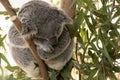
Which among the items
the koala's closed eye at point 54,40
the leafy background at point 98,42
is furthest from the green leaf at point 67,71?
the koala's closed eye at point 54,40

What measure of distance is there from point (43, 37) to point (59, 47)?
0.10 metres

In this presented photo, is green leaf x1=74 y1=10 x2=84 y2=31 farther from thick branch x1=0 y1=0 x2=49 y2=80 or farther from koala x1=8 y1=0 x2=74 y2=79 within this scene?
thick branch x1=0 y1=0 x2=49 y2=80

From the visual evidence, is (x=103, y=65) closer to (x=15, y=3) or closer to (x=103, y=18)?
(x=103, y=18)

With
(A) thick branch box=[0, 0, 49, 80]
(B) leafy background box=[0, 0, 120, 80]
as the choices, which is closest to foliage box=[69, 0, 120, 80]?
(B) leafy background box=[0, 0, 120, 80]

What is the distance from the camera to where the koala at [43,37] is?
1199mm

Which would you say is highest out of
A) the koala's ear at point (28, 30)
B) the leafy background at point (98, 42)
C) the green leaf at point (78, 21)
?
the koala's ear at point (28, 30)

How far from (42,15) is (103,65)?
0.32 m

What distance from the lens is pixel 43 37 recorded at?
47.3 inches

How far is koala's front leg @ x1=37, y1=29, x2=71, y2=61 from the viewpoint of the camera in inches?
49.0

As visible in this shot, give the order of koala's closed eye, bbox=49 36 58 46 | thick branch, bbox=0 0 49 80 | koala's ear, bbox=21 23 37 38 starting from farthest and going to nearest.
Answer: koala's closed eye, bbox=49 36 58 46
koala's ear, bbox=21 23 37 38
thick branch, bbox=0 0 49 80

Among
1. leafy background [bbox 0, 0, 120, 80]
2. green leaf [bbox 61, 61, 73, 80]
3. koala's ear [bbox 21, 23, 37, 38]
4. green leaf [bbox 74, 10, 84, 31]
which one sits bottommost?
green leaf [bbox 61, 61, 73, 80]

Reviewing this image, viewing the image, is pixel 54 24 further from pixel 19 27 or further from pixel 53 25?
pixel 19 27

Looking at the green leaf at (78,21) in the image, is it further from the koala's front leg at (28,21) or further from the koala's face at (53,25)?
the koala's front leg at (28,21)

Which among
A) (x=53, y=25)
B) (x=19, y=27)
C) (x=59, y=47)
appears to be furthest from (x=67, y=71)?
(x=19, y=27)
